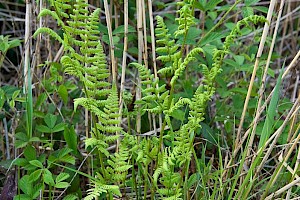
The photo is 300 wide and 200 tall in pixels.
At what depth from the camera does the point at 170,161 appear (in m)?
1.25

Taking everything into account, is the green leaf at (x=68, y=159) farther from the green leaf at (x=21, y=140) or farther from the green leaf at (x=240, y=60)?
the green leaf at (x=240, y=60)

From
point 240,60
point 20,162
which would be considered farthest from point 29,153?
point 240,60

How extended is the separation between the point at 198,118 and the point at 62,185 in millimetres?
407

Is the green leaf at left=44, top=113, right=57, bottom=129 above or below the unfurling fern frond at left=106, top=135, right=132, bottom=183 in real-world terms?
above

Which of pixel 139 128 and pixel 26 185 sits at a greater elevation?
pixel 139 128

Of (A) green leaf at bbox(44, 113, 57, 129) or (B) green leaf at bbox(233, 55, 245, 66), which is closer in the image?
(A) green leaf at bbox(44, 113, 57, 129)

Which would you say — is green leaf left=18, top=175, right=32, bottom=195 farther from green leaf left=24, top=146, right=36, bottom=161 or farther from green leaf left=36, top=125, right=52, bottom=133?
green leaf left=36, top=125, right=52, bottom=133

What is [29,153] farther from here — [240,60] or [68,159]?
[240,60]

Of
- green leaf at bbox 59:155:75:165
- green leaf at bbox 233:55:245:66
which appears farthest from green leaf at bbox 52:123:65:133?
green leaf at bbox 233:55:245:66

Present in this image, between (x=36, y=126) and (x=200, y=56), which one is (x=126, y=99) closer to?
(x=36, y=126)

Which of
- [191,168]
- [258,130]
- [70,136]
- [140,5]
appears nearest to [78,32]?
[140,5]

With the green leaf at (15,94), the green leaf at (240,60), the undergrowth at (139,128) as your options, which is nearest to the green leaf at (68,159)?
the undergrowth at (139,128)

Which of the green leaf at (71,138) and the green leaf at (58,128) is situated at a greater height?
the green leaf at (58,128)

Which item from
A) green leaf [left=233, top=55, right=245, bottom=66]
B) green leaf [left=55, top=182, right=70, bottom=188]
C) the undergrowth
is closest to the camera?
the undergrowth
